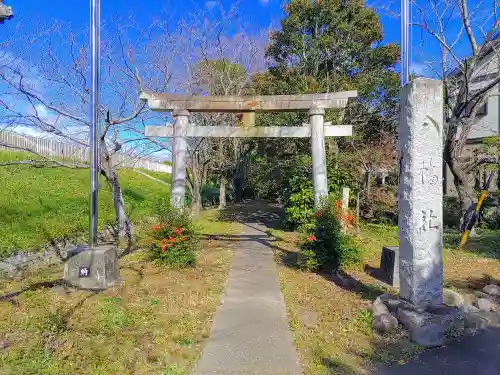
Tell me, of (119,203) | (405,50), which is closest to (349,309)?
(405,50)

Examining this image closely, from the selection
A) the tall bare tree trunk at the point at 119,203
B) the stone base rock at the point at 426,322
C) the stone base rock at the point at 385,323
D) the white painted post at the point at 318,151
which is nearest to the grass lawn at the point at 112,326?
the stone base rock at the point at 385,323

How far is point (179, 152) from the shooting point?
779 cm

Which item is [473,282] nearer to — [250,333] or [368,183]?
[250,333]

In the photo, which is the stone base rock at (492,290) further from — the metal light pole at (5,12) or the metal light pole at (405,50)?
the metal light pole at (5,12)

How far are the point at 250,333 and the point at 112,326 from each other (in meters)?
1.56

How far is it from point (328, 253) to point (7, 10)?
5.78m

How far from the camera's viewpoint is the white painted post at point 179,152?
7715 millimetres

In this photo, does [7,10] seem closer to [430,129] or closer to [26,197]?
[430,129]

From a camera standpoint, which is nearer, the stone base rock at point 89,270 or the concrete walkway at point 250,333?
the concrete walkway at point 250,333

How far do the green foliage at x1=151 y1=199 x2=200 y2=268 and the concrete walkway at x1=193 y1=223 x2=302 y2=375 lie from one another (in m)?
0.95

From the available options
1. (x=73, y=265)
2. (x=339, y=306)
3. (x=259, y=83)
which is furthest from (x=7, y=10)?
(x=259, y=83)

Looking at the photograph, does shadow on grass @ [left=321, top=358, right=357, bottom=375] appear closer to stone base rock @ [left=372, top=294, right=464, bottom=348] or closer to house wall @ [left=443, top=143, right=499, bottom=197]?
stone base rock @ [left=372, top=294, right=464, bottom=348]

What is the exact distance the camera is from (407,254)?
4.35m

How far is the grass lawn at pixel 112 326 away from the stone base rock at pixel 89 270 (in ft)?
0.63
